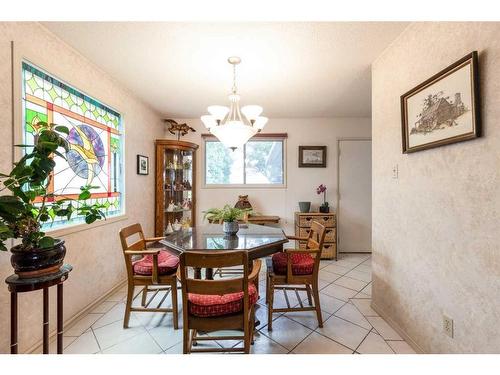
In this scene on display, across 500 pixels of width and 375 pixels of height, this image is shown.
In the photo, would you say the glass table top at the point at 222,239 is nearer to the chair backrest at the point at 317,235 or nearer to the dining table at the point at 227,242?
the dining table at the point at 227,242

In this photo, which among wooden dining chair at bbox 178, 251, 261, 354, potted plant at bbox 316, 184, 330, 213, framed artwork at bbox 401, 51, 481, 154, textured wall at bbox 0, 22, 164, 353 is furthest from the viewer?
potted plant at bbox 316, 184, 330, 213

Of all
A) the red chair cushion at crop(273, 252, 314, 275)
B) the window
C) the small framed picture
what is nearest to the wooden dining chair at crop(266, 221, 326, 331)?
the red chair cushion at crop(273, 252, 314, 275)

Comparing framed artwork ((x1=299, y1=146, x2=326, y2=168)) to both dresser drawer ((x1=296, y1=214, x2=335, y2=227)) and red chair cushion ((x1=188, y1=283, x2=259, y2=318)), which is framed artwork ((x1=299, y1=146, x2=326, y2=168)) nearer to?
dresser drawer ((x1=296, y1=214, x2=335, y2=227))

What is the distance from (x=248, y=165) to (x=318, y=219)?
5.16 ft

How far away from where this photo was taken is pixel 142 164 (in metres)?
3.25

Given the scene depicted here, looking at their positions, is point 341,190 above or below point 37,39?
below

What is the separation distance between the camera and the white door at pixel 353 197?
4.03 meters

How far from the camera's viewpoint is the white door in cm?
403

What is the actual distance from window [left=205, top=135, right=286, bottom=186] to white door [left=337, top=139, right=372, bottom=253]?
3.77ft

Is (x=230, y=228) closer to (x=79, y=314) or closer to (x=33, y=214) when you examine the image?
(x=33, y=214)

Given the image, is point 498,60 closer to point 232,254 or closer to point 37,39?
point 232,254
